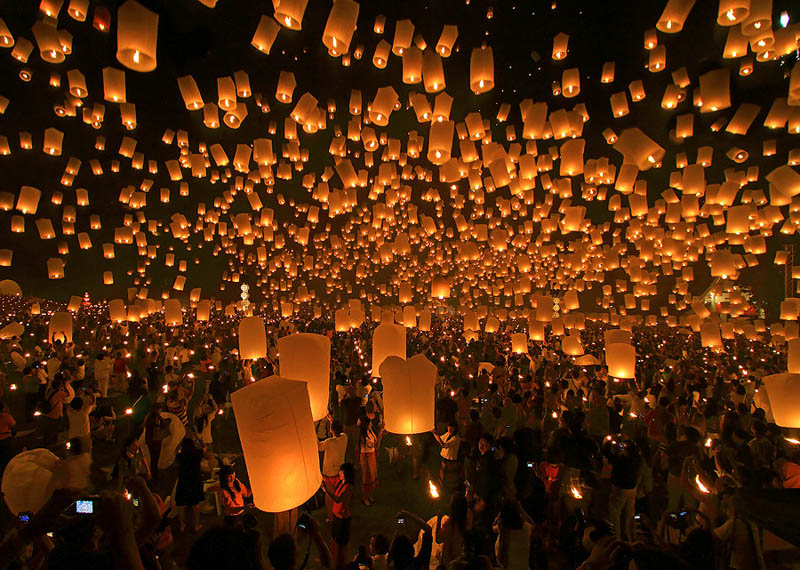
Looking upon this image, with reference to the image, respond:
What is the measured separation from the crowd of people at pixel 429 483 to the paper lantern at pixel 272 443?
24cm

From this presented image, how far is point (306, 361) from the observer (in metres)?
4.22

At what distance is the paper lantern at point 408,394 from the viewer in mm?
4227

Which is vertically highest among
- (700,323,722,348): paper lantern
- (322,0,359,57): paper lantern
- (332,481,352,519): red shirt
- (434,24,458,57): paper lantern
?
(434,24,458,57): paper lantern

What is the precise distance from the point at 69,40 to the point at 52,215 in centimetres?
1817

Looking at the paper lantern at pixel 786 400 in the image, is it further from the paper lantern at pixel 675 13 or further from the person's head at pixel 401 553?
the person's head at pixel 401 553

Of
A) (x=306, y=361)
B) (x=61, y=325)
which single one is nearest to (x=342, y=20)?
(x=306, y=361)

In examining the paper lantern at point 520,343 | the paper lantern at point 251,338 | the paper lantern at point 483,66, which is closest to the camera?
the paper lantern at point 483,66

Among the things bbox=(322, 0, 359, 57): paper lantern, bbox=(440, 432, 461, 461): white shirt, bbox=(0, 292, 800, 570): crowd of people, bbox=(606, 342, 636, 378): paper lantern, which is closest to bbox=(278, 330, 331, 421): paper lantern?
bbox=(0, 292, 800, 570): crowd of people

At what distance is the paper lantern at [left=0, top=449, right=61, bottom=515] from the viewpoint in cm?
226

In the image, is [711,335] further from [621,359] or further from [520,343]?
[621,359]

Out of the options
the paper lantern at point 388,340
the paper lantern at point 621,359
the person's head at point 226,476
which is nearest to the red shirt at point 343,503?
the person's head at point 226,476

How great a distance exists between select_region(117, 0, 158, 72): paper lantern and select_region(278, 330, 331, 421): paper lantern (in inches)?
103

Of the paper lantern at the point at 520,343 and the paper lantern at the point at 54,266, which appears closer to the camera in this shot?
the paper lantern at the point at 520,343

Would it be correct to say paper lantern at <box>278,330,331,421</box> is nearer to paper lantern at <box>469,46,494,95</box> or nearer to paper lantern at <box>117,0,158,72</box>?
paper lantern at <box>117,0,158,72</box>
